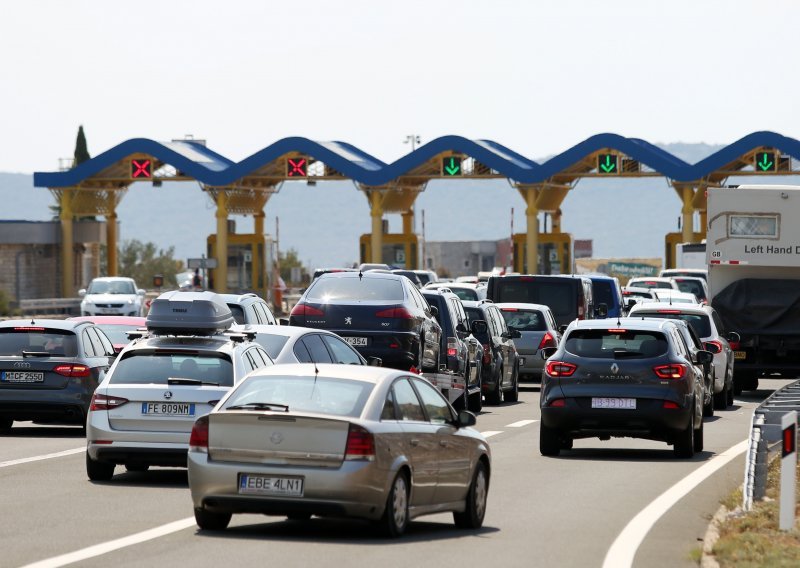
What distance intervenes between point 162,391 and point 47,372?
5968 mm

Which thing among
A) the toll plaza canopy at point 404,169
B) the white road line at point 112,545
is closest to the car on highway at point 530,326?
the white road line at point 112,545

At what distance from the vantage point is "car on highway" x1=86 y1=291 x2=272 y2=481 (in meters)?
15.7

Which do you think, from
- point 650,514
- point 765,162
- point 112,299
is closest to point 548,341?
point 650,514

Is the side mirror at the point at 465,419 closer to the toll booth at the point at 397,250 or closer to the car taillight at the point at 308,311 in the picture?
the car taillight at the point at 308,311

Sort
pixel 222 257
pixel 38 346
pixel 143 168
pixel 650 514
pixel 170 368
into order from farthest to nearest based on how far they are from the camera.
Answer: pixel 143 168 < pixel 222 257 < pixel 38 346 < pixel 170 368 < pixel 650 514

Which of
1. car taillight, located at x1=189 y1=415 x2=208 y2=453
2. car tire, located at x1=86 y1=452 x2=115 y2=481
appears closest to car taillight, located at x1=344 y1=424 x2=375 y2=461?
car taillight, located at x1=189 y1=415 x2=208 y2=453

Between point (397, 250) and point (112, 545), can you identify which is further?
point (397, 250)

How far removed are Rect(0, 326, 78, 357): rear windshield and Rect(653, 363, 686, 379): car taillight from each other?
7.10 meters

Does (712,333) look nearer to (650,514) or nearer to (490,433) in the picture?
(490,433)

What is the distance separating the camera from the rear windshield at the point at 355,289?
969 inches

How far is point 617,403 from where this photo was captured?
19.2 meters

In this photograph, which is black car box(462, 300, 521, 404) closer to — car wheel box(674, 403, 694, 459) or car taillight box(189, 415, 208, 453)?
car wheel box(674, 403, 694, 459)

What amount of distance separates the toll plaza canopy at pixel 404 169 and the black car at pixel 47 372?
4525cm

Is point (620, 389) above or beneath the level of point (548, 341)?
above
